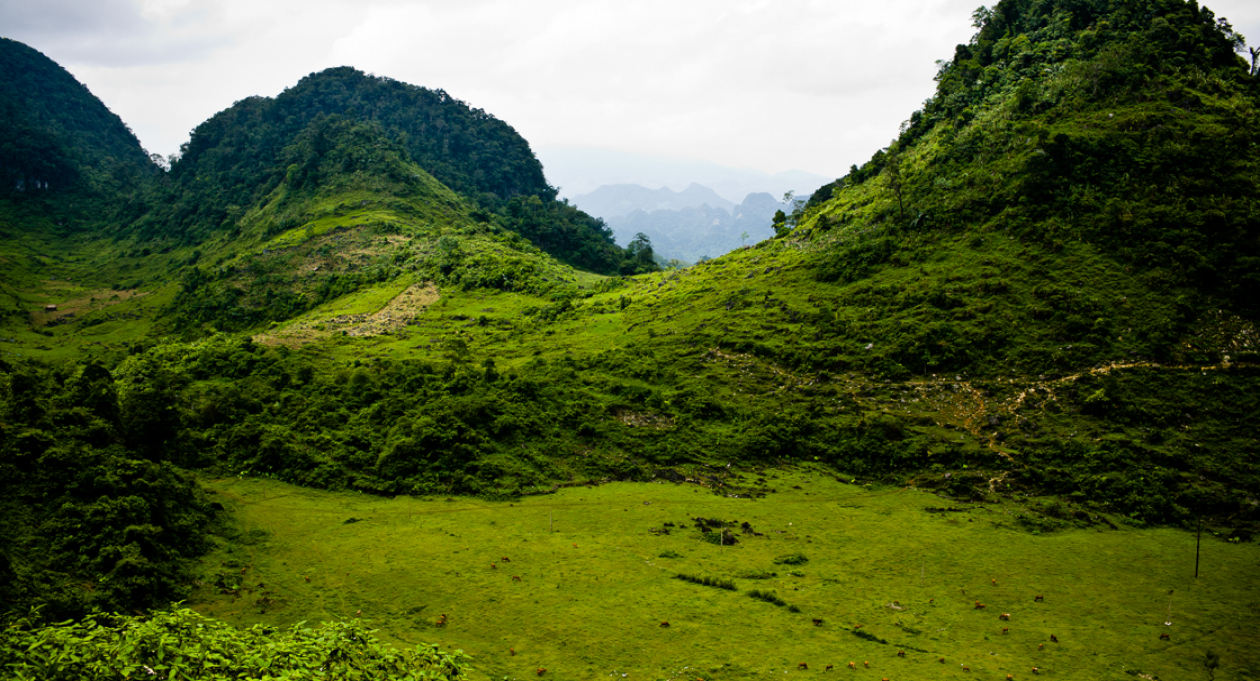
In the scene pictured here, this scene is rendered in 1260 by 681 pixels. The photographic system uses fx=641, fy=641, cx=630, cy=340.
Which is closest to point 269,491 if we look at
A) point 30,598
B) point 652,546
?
point 30,598

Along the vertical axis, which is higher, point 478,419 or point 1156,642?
point 478,419

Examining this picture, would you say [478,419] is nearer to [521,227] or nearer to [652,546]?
[652,546]

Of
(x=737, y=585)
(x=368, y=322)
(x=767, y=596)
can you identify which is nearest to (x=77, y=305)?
(x=368, y=322)

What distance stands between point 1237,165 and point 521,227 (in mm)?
83621

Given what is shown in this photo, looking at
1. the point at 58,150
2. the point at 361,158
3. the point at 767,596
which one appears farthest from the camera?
the point at 58,150

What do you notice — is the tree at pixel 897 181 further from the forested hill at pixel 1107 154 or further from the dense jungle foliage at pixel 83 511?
the dense jungle foliage at pixel 83 511

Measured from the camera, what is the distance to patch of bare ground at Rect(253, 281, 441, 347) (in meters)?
48.6

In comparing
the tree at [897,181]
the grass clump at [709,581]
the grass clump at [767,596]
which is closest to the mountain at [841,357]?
the tree at [897,181]

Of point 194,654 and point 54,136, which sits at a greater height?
point 54,136

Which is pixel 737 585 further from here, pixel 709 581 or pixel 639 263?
pixel 639 263

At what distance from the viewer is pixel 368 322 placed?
182 ft

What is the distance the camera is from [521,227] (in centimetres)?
10244

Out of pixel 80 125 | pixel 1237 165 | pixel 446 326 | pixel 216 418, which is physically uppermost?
pixel 80 125

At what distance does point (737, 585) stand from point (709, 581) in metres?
0.91
